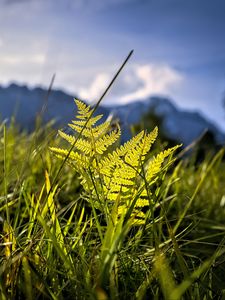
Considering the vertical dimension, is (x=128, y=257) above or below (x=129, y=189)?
below

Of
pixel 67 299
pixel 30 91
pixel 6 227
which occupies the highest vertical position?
pixel 30 91

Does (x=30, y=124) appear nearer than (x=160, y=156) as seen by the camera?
No

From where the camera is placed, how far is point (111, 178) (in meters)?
0.86

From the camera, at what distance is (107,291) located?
29.4 inches

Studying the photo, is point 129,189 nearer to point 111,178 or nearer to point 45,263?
point 111,178

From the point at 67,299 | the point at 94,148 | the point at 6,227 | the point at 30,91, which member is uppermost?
the point at 30,91

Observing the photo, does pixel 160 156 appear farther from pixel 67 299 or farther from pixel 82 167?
pixel 67 299

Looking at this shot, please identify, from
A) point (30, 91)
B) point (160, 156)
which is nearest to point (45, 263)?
point (160, 156)

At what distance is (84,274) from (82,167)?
0.71ft

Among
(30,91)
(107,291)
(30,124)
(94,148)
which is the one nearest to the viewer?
(107,291)

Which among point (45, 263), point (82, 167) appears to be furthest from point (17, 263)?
point (82, 167)

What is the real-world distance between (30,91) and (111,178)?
561 ft

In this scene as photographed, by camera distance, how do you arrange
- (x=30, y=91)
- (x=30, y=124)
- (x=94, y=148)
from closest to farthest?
(x=94, y=148) → (x=30, y=124) → (x=30, y=91)

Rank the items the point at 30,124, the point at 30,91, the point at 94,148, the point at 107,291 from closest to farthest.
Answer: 1. the point at 107,291
2. the point at 94,148
3. the point at 30,124
4. the point at 30,91
